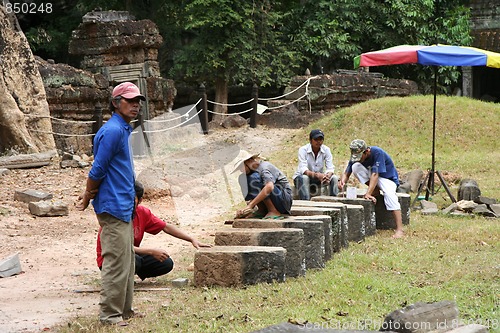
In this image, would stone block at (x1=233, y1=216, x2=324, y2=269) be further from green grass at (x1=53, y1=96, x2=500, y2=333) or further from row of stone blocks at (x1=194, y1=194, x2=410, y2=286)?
green grass at (x1=53, y1=96, x2=500, y2=333)

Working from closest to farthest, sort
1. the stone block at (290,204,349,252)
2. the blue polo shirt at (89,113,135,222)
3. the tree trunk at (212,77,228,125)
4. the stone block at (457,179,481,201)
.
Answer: the blue polo shirt at (89,113,135,222), the stone block at (290,204,349,252), the stone block at (457,179,481,201), the tree trunk at (212,77,228,125)

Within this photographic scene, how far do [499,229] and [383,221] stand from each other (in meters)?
1.56

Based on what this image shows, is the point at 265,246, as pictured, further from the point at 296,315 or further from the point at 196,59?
the point at 196,59

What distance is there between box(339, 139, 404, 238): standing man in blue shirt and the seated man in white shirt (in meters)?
0.46

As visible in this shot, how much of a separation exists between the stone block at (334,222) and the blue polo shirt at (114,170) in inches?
118

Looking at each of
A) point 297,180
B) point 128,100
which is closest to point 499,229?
point 297,180

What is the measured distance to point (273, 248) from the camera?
24.5ft

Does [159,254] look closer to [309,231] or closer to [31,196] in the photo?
[309,231]

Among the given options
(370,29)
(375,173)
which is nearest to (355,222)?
(375,173)

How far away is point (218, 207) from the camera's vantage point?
45.1 ft

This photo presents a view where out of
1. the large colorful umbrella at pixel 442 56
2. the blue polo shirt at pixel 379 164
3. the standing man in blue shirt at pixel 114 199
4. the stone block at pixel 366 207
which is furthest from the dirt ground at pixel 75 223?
the large colorful umbrella at pixel 442 56

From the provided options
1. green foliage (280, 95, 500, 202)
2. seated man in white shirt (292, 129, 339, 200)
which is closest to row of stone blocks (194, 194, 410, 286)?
seated man in white shirt (292, 129, 339, 200)

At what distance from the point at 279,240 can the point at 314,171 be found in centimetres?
417

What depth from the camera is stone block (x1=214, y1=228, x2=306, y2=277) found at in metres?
7.77
